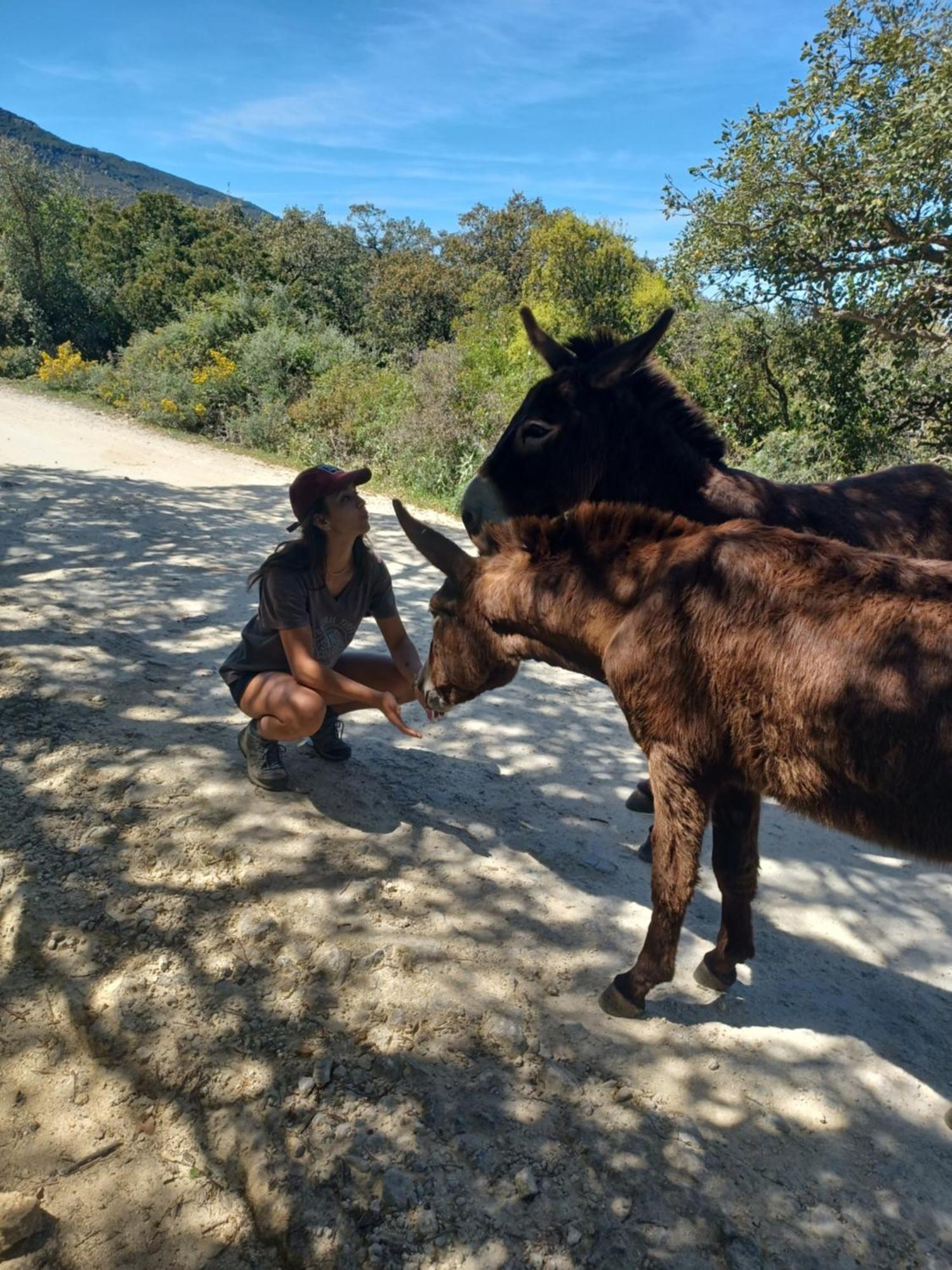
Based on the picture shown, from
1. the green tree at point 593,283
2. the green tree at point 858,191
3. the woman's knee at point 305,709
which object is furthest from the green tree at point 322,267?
the woman's knee at point 305,709

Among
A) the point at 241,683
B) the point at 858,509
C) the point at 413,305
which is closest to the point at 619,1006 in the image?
the point at 241,683

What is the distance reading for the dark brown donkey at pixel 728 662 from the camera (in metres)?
2.32

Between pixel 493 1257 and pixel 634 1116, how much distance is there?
0.64m

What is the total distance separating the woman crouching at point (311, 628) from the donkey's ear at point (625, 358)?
4.36 ft

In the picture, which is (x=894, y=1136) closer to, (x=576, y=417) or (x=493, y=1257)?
(x=493, y=1257)

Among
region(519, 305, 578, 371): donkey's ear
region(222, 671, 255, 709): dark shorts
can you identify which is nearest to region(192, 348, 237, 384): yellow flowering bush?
region(519, 305, 578, 371): donkey's ear

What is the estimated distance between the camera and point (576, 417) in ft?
13.4

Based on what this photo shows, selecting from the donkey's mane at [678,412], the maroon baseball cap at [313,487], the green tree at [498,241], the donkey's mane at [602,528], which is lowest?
the maroon baseball cap at [313,487]

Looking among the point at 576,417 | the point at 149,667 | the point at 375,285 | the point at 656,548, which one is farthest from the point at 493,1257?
the point at 375,285

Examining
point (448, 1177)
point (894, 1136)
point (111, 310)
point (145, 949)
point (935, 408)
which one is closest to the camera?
point (448, 1177)

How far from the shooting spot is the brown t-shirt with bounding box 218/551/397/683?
3.57 metres

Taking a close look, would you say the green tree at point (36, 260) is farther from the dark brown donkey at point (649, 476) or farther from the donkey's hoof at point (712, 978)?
the donkey's hoof at point (712, 978)

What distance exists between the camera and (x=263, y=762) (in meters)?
3.81

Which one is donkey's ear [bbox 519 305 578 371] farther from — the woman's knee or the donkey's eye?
the woman's knee
